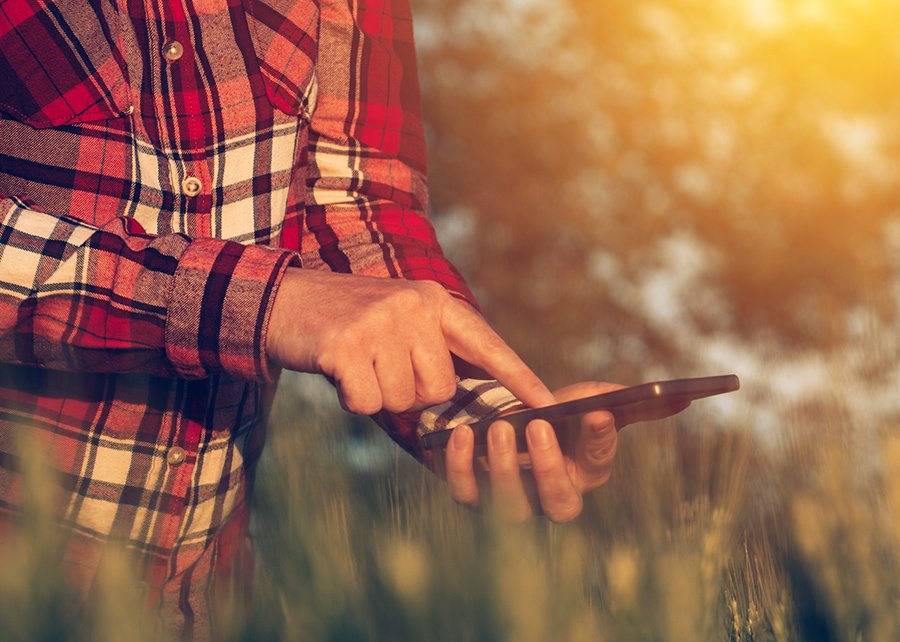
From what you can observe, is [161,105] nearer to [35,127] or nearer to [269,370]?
[35,127]

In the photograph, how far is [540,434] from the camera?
2.65ft

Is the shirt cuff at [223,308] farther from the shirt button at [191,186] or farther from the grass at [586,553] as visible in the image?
the shirt button at [191,186]

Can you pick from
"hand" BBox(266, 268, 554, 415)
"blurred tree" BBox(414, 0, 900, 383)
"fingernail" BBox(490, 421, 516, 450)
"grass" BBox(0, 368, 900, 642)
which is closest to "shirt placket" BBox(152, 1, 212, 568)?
"grass" BBox(0, 368, 900, 642)

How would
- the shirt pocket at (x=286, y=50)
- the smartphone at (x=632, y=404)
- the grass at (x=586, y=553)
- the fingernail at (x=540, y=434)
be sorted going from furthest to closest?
the shirt pocket at (x=286, y=50) < the fingernail at (x=540, y=434) < the smartphone at (x=632, y=404) < the grass at (x=586, y=553)

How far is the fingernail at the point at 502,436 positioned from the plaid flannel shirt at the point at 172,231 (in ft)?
0.62

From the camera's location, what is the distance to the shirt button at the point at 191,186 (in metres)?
1.07

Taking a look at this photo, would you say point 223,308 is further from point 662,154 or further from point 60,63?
point 662,154

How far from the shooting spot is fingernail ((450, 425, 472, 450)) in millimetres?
842

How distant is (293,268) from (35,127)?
379 mm

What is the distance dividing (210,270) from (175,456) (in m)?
0.34

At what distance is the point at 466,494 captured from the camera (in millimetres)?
826

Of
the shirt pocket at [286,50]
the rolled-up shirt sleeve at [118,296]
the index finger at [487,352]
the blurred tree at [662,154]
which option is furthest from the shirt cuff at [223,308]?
the blurred tree at [662,154]

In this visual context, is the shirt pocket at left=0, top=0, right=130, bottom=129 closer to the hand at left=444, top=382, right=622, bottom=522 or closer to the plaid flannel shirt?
the plaid flannel shirt

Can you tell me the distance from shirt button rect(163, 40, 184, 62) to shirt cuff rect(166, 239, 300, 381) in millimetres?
334
